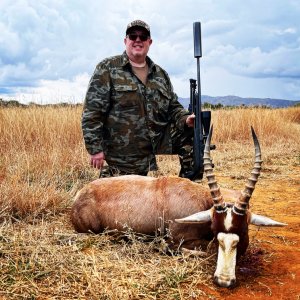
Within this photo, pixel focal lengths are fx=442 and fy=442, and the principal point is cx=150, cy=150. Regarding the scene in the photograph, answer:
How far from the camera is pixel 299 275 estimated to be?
3600 millimetres

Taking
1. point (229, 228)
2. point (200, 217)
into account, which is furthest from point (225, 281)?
point (200, 217)

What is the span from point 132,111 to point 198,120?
0.99 metres

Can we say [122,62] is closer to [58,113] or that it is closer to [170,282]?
[170,282]

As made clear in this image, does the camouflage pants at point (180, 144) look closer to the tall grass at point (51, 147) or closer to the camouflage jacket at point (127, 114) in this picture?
A: the camouflage jacket at point (127, 114)

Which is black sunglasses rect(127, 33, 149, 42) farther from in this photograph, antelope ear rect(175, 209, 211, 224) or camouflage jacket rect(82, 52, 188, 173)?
antelope ear rect(175, 209, 211, 224)

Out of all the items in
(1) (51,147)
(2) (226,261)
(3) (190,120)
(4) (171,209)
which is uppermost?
(3) (190,120)

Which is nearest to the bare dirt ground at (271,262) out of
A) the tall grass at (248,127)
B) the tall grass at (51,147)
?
the tall grass at (51,147)

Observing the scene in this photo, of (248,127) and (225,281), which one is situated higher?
(248,127)

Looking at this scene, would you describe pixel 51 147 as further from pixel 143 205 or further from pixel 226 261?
pixel 226 261

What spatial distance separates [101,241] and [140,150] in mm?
2126

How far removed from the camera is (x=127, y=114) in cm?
597

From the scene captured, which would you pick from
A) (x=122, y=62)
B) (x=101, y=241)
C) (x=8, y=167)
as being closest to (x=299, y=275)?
(x=101, y=241)

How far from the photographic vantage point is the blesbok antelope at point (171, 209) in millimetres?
3410

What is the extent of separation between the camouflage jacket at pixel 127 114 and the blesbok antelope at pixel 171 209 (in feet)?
4.42
